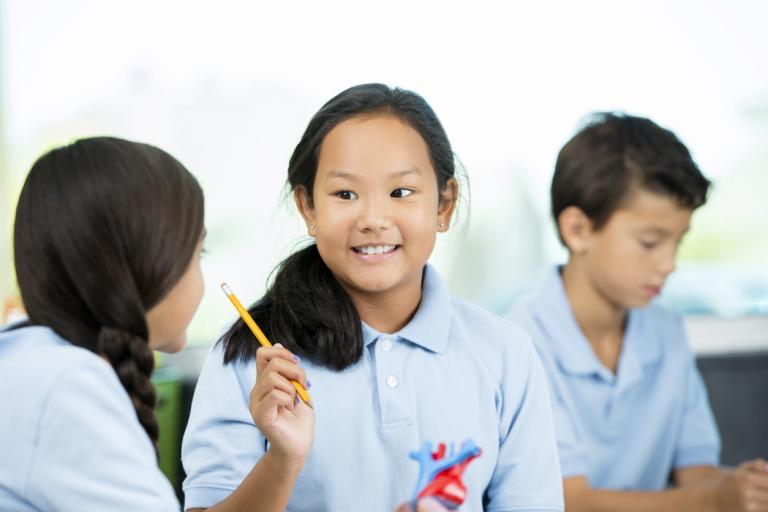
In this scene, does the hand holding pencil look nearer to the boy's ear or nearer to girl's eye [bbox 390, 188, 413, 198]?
girl's eye [bbox 390, 188, 413, 198]

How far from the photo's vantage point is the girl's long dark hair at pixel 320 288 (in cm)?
118

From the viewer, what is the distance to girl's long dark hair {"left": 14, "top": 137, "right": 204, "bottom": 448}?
3.12 feet

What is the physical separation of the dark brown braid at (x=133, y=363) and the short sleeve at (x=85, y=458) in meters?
0.06

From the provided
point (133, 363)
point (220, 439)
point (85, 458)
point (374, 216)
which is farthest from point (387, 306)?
point (85, 458)

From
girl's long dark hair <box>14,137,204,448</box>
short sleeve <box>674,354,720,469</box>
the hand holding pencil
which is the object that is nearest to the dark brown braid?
girl's long dark hair <box>14,137,204,448</box>

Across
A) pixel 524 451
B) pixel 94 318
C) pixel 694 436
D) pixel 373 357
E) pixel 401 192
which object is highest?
pixel 401 192

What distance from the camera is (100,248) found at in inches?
37.4

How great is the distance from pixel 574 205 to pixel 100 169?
0.96m

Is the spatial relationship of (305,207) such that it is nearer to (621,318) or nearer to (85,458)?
(85,458)

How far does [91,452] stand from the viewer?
87 cm

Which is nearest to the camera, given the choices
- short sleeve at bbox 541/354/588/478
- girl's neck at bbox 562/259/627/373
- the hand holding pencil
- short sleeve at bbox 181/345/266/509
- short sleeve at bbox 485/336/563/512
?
the hand holding pencil

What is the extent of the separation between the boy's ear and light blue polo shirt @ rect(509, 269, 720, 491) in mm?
63

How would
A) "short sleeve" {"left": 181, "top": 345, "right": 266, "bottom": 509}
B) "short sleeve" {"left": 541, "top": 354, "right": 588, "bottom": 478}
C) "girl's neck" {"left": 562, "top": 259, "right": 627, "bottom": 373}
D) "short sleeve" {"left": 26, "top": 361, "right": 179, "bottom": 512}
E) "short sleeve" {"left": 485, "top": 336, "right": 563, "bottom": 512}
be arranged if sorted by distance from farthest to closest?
"girl's neck" {"left": 562, "top": 259, "right": 627, "bottom": 373} < "short sleeve" {"left": 541, "top": 354, "right": 588, "bottom": 478} < "short sleeve" {"left": 485, "top": 336, "right": 563, "bottom": 512} < "short sleeve" {"left": 181, "top": 345, "right": 266, "bottom": 509} < "short sleeve" {"left": 26, "top": 361, "right": 179, "bottom": 512}

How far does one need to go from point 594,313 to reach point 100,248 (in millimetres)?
991
